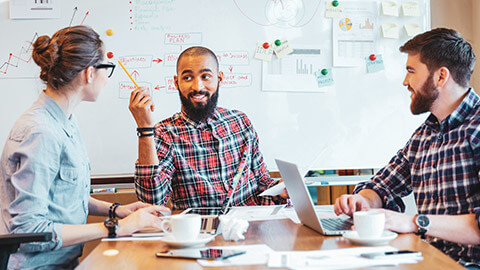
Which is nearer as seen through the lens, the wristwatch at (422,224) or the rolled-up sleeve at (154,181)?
the wristwatch at (422,224)

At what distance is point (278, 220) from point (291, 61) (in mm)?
1442

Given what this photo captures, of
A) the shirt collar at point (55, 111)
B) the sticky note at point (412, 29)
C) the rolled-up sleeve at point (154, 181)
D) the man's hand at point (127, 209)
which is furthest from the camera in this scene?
the sticky note at point (412, 29)

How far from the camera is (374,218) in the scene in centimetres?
124

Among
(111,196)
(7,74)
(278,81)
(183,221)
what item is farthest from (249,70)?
(183,221)

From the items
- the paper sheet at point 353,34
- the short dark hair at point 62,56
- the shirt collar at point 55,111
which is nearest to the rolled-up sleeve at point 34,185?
the shirt collar at point 55,111

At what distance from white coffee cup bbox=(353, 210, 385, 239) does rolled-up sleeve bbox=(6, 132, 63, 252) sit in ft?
2.61

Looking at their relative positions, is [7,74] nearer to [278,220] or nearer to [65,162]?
[65,162]

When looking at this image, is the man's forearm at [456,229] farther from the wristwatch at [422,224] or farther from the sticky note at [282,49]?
the sticky note at [282,49]

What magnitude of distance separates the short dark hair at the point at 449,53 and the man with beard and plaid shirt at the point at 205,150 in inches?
31.8

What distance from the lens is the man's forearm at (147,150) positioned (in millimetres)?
1947

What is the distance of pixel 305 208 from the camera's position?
1.45 m

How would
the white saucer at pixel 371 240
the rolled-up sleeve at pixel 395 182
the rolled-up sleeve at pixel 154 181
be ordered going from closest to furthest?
the white saucer at pixel 371 240 < the rolled-up sleeve at pixel 395 182 < the rolled-up sleeve at pixel 154 181

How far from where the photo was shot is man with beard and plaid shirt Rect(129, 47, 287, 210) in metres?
2.24

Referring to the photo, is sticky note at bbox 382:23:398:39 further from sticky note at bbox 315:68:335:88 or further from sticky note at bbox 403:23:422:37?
sticky note at bbox 315:68:335:88
